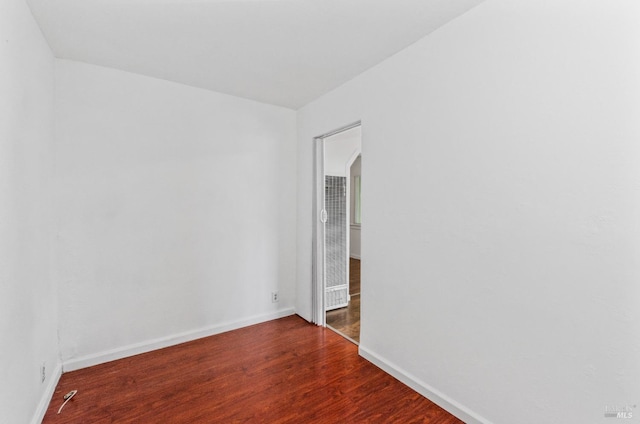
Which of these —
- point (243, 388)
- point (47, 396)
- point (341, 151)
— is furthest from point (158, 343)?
point (341, 151)

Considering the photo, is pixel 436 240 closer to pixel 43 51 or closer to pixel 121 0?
pixel 121 0

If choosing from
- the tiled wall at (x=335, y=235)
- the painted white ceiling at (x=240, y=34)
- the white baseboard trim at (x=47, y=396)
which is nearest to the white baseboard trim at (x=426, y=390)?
the tiled wall at (x=335, y=235)

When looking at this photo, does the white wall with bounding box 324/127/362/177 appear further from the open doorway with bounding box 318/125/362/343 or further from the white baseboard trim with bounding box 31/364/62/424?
the white baseboard trim with bounding box 31/364/62/424

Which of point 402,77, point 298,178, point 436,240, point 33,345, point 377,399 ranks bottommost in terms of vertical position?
point 377,399

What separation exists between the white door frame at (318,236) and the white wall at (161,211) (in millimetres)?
396

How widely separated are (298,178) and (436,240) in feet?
6.51

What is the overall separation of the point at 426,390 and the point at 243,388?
50.8 inches

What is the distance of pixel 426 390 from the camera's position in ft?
6.50

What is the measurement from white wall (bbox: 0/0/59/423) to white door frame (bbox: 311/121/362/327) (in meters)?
2.22

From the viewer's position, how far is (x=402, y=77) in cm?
216

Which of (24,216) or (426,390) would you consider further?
(426,390)

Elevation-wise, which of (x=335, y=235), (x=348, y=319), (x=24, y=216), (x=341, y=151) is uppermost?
(x=341, y=151)

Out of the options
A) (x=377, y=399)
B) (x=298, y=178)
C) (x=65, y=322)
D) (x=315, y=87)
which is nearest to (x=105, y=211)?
(x=65, y=322)

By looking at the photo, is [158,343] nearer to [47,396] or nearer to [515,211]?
[47,396]
